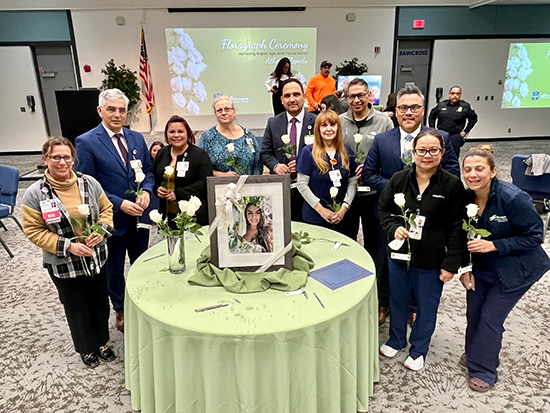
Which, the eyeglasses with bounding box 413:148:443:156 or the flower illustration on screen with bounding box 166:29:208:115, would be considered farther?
the flower illustration on screen with bounding box 166:29:208:115

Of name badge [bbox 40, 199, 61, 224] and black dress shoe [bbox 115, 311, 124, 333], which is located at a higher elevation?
name badge [bbox 40, 199, 61, 224]

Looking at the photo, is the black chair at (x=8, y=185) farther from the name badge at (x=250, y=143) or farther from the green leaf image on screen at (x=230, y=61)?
the green leaf image on screen at (x=230, y=61)

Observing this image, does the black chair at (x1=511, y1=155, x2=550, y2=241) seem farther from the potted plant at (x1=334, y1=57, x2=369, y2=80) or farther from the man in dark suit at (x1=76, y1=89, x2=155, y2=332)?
the potted plant at (x1=334, y1=57, x2=369, y2=80)

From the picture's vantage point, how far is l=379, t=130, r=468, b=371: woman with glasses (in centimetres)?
207

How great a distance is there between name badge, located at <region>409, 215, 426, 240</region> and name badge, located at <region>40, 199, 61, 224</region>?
6.15 ft

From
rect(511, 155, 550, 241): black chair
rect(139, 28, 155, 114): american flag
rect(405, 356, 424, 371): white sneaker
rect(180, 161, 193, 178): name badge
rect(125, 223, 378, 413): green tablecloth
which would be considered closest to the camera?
rect(125, 223, 378, 413): green tablecloth

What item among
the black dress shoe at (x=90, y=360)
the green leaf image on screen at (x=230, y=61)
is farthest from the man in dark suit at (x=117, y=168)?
the green leaf image on screen at (x=230, y=61)

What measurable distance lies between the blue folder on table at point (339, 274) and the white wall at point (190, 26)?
26.8ft

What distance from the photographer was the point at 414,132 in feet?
8.28

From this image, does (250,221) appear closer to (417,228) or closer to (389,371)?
(417,228)

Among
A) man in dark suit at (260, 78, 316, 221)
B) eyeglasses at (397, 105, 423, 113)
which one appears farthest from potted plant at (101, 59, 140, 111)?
eyeglasses at (397, 105, 423, 113)

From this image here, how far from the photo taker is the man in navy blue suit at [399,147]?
8.05 feet

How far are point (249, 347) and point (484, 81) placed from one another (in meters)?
Answer: 10.6

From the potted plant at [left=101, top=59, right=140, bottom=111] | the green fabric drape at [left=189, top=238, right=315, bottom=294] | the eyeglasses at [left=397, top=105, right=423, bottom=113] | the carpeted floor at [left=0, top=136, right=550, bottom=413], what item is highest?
the potted plant at [left=101, top=59, right=140, bottom=111]
